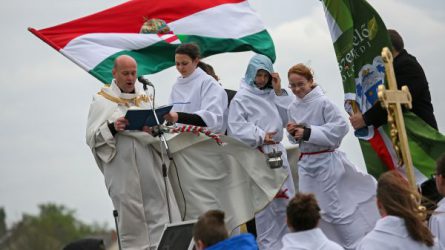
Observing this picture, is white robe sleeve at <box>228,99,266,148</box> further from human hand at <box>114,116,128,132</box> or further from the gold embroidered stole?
human hand at <box>114,116,128,132</box>

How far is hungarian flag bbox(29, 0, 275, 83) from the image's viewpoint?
1409 cm

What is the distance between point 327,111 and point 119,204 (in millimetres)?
2349

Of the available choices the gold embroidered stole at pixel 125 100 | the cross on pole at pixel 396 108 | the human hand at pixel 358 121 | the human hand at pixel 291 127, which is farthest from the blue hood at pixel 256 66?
the cross on pole at pixel 396 108

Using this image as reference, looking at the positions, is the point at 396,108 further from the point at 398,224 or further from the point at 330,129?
the point at 330,129

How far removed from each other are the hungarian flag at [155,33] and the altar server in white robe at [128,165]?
165 centimetres

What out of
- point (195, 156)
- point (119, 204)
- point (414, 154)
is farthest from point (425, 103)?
point (119, 204)

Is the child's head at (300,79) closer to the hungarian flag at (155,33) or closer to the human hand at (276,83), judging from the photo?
the human hand at (276,83)

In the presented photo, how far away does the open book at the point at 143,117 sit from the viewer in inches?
445

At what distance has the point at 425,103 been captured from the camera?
38.6 feet

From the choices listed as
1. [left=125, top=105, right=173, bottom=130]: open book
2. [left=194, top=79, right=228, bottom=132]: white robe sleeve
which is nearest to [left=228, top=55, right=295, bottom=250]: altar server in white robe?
[left=194, top=79, right=228, bottom=132]: white robe sleeve

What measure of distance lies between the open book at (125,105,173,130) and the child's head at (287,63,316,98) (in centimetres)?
144

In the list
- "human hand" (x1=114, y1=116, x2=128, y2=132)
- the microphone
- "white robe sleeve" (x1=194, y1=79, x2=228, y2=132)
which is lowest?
"white robe sleeve" (x1=194, y1=79, x2=228, y2=132)

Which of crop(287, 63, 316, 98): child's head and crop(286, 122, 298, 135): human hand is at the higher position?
crop(287, 63, 316, 98): child's head

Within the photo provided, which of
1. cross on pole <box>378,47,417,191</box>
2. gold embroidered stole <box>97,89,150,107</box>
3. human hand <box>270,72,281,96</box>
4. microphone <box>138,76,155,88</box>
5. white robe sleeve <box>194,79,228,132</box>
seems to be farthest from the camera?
human hand <box>270,72,281,96</box>
